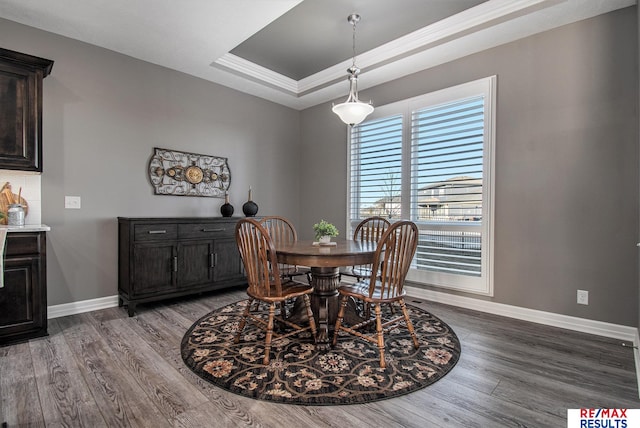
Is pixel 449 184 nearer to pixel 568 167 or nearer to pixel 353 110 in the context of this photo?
pixel 568 167

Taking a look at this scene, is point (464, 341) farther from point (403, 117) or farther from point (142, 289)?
point (142, 289)

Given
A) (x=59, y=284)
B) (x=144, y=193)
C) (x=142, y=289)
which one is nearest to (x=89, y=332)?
(x=142, y=289)

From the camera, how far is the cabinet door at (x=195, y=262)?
3.44 metres

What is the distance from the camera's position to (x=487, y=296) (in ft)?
10.8

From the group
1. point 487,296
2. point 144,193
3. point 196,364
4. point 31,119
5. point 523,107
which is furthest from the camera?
point 144,193

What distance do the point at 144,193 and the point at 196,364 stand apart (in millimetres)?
2366

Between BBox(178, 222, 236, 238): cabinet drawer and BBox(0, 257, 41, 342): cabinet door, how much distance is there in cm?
123

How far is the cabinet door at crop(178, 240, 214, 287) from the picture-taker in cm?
344

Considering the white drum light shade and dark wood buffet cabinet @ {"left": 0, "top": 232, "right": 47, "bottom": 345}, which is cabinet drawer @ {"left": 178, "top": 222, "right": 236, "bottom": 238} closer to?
dark wood buffet cabinet @ {"left": 0, "top": 232, "right": 47, "bottom": 345}

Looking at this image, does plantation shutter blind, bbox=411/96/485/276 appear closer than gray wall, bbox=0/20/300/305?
No

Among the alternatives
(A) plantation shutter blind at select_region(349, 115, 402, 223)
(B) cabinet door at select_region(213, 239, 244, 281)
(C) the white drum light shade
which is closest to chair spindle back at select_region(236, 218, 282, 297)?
(C) the white drum light shade

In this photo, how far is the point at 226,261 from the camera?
12.5 ft

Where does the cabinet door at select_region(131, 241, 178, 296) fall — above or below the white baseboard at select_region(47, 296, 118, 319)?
above

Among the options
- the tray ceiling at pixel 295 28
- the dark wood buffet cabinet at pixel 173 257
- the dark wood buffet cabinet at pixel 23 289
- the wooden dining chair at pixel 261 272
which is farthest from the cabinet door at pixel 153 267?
the tray ceiling at pixel 295 28
